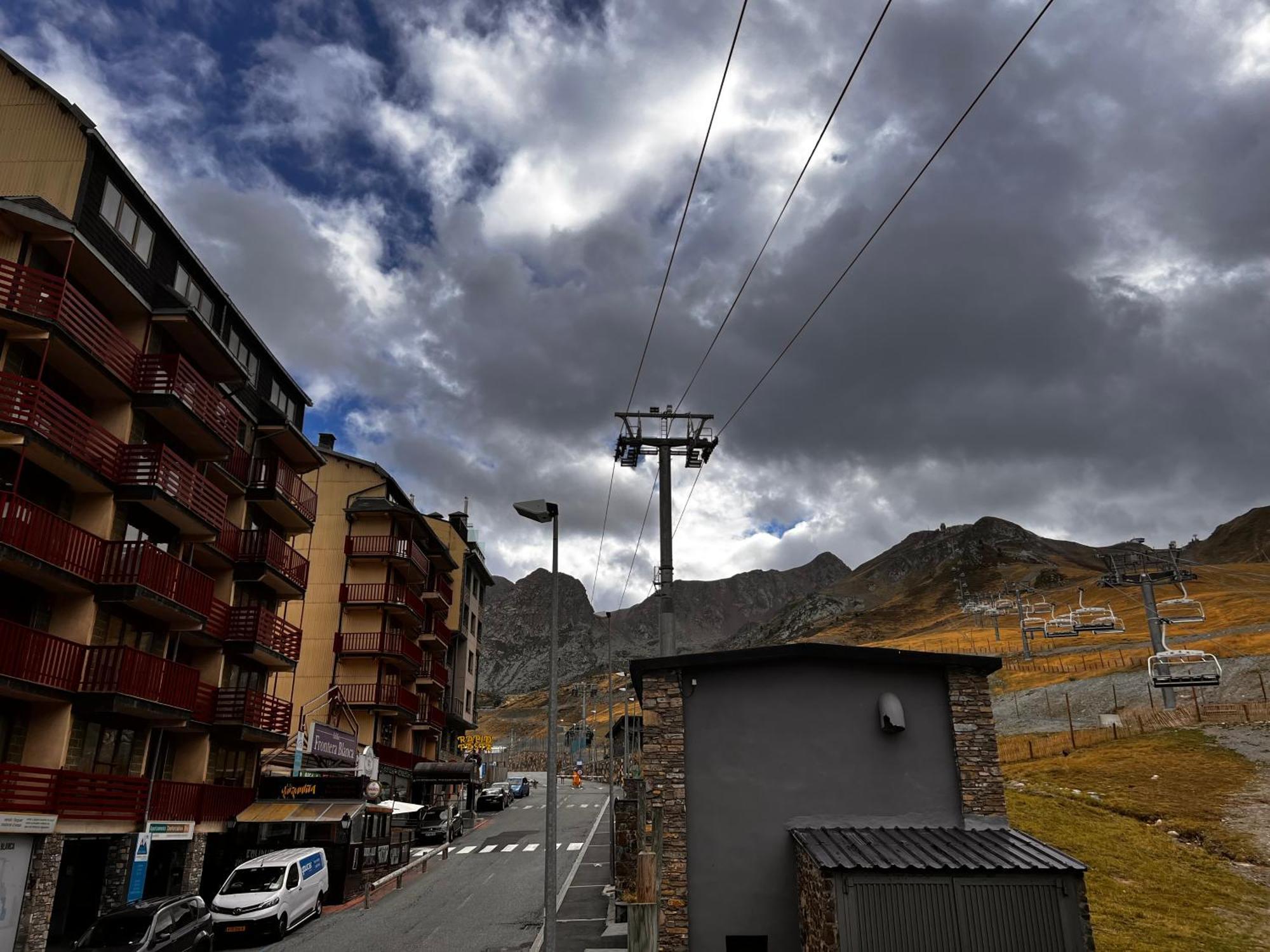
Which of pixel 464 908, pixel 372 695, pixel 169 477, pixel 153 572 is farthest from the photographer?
pixel 372 695

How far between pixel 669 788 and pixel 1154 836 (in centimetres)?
2127

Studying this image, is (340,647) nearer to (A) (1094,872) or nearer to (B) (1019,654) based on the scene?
(A) (1094,872)

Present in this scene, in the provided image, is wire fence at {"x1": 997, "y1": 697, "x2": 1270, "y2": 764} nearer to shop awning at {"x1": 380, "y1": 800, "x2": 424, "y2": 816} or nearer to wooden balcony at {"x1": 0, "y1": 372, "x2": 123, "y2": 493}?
shop awning at {"x1": 380, "y1": 800, "x2": 424, "y2": 816}

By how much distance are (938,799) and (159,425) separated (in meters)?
25.7

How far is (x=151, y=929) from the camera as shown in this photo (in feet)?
59.5

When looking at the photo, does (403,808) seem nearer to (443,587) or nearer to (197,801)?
(197,801)

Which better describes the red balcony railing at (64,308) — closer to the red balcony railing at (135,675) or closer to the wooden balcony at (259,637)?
the red balcony railing at (135,675)

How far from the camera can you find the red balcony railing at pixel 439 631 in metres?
58.2

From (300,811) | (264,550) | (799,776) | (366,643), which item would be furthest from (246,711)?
(799,776)

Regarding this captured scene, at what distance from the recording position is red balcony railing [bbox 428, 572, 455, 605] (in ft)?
193

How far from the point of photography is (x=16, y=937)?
67.4 ft

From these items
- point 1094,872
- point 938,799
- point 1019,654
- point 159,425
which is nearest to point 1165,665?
point 1094,872

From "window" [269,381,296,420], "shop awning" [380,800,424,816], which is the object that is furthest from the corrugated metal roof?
"window" [269,381,296,420]

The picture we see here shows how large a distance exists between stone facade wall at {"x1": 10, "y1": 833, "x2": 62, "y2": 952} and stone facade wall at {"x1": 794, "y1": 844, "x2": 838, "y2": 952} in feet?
61.1
